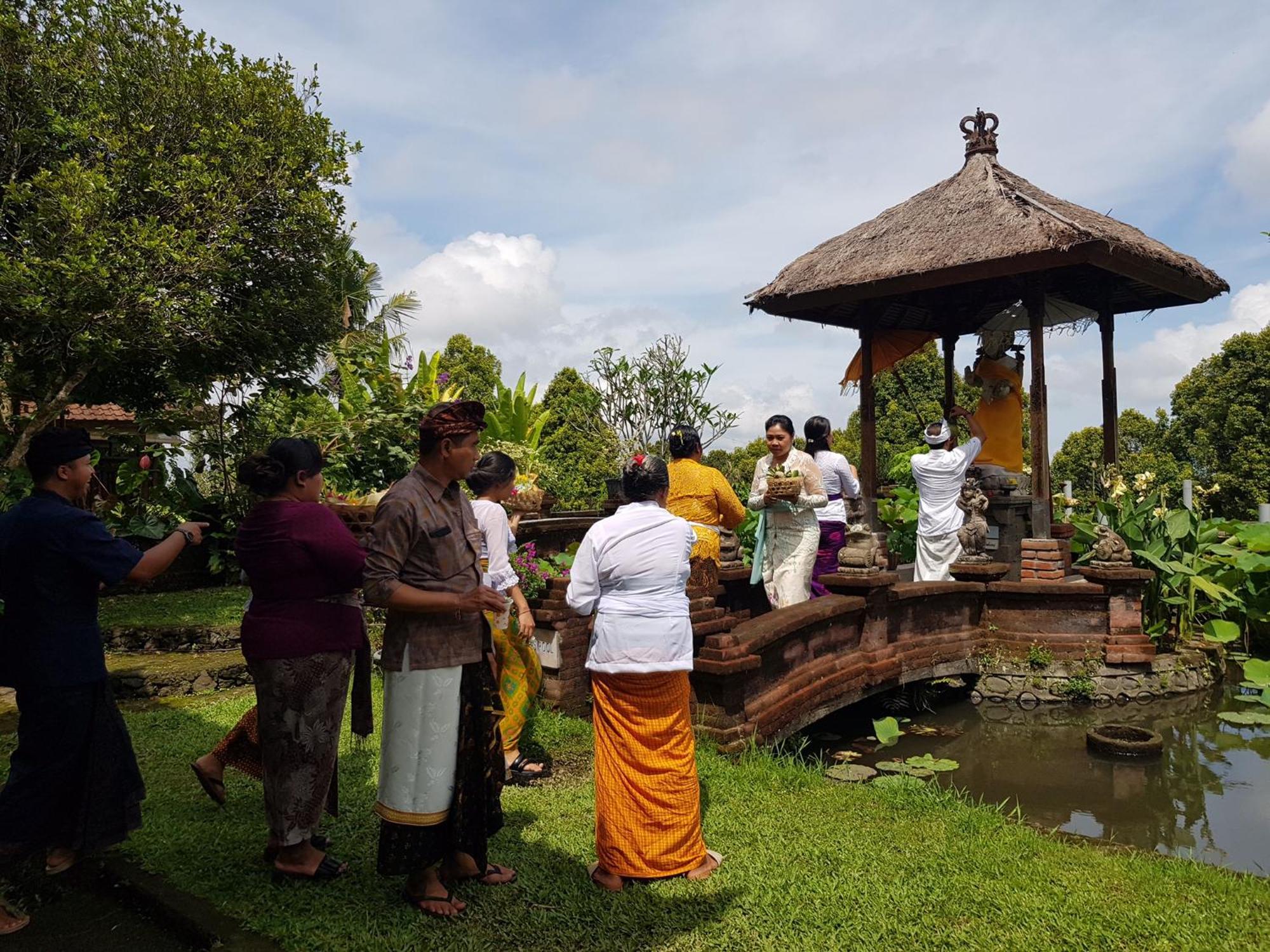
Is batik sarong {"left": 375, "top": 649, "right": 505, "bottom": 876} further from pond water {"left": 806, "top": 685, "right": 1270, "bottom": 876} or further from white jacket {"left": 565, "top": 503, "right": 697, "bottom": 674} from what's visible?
pond water {"left": 806, "top": 685, "right": 1270, "bottom": 876}

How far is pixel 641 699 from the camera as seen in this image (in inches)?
143

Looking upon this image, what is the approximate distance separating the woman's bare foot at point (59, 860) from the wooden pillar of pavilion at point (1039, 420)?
29.1 feet

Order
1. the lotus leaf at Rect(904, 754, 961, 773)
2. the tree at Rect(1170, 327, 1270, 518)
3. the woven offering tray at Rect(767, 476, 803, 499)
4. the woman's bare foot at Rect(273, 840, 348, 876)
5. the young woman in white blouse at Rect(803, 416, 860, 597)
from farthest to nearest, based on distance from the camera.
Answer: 1. the tree at Rect(1170, 327, 1270, 518)
2. the young woman in white blouse at Rect(803, 416, 860, 597)
3. the woven offering tray at Rect(767, 476, 803, 499)
4. the lotus leaf at Rect(904, 754, 961, 773)
5. the woman's bare foot at Rect(273, 840, 348, 876)

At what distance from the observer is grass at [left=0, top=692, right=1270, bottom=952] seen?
3.25 m

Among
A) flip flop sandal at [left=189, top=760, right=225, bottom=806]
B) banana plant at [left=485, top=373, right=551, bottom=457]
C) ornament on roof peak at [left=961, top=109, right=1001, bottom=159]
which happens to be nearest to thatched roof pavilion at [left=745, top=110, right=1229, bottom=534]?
ornament on roof peak at [left=961, top=109, right=1001, bottom=159]

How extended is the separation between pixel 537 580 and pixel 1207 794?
4678 mm

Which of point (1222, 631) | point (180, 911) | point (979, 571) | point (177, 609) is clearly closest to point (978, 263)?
point (979, 571)

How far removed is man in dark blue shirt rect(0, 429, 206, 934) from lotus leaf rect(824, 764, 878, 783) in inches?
166

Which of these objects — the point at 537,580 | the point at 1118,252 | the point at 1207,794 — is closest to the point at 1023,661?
the point at 1207,794

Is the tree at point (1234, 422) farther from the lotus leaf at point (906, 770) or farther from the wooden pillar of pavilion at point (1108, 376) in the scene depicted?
the lotus leaf at point (906, 770)

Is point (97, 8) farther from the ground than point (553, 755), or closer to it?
farther from the ground

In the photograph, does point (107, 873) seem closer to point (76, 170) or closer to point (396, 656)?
point (396, 656)

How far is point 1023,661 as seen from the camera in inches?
339

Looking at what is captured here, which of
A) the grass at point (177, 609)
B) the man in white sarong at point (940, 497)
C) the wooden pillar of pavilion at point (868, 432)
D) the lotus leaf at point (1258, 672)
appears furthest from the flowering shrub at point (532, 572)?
the wooden pillar of pavilion at point (868, 432)
